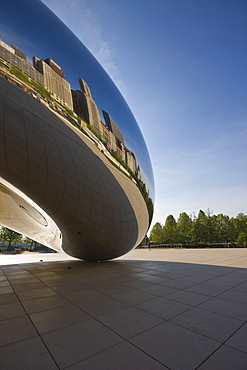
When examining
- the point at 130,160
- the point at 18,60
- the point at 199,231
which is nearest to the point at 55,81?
the point at 18,60

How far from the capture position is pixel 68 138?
598cm

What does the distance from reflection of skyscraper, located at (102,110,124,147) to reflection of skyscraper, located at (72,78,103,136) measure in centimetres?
31

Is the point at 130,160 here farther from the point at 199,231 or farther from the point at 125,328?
the point at 199,231

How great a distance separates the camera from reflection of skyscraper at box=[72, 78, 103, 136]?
576cm

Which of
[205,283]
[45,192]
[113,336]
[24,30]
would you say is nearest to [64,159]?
[45,192]

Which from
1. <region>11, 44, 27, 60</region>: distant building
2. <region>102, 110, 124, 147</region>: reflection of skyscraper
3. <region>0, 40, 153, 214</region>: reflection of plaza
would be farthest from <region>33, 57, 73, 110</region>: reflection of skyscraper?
<region>102, 110, 124, 147</region>: reflection of skyscraper

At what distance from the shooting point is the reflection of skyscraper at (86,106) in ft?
18.9

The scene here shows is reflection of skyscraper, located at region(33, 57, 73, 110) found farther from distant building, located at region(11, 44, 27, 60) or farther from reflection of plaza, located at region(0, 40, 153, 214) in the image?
distant building, located at region(11, 44, 27, 60)

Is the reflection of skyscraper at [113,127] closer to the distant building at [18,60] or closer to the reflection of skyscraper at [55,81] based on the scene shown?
the reflection of skyscraper at [55,81]

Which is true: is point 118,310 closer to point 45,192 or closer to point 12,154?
point 45,192

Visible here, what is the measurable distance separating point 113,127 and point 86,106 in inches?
43.8

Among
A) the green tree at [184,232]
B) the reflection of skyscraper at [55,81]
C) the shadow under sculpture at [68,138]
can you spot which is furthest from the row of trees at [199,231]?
the reflection of skyscraper at [55,81]

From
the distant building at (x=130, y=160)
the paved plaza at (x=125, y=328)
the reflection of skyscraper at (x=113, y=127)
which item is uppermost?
the reflection of skyscraper at (x=113, y=127)

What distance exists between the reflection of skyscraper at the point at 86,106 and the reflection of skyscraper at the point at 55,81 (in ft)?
0.65
